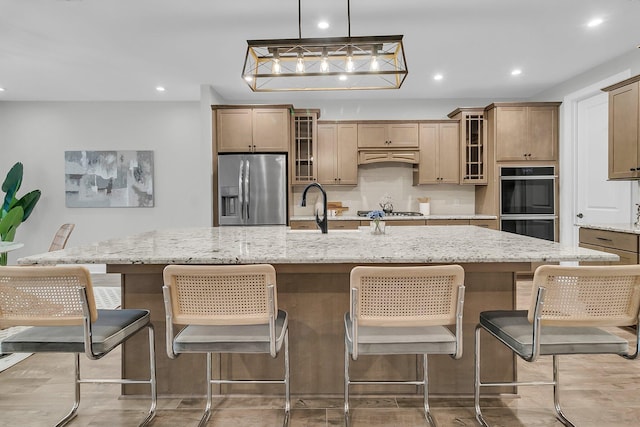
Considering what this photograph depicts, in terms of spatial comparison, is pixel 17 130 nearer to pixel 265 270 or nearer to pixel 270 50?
pixel 270 50

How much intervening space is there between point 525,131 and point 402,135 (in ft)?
5.24

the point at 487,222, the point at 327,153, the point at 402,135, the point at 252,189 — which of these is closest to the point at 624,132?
the point at 487,222

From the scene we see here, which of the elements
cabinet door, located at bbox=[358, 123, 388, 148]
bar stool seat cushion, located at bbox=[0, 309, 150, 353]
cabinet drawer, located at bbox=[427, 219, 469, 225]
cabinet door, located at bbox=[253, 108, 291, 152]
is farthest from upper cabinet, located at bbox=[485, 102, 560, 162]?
bar stool seat cushion, located at bbox=[0, 309, 150, 353]

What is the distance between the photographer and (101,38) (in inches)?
141

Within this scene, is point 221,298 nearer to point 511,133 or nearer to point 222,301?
point 222,301

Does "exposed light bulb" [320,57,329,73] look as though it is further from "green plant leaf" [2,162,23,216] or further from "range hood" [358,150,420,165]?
"green plant leaf" [2,162,23,216]

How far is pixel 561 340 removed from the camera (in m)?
1.55

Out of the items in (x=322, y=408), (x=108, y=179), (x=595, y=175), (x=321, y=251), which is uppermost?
(x=108, y=179)

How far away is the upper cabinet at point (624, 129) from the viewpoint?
3465mm

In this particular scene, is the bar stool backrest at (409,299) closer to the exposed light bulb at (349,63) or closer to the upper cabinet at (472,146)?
the exposed light bulb at (349,63)

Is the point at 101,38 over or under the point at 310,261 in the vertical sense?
over

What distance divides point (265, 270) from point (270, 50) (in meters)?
1.64

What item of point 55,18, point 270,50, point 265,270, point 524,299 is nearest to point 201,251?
point 265,270

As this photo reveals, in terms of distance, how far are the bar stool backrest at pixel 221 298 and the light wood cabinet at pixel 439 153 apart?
4.32 m
